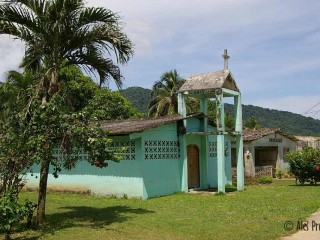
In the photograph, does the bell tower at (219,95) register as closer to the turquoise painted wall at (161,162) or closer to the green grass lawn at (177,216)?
the turquoise painted wall at (161,162)

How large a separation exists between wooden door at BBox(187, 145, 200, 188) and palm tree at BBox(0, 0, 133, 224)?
883 cm

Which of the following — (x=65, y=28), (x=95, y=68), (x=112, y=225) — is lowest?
(x=112, y=225)

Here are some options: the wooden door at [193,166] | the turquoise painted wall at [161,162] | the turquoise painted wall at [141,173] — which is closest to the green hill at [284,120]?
the wooden door at [193,166]

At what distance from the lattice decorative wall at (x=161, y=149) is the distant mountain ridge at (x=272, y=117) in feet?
143

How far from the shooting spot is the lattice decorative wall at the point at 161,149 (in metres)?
16.4

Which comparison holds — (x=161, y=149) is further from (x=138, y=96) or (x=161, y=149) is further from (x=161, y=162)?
(x=138, y=96)

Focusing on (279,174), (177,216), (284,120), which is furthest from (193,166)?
(284,120)

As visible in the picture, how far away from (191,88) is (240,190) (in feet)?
16.7

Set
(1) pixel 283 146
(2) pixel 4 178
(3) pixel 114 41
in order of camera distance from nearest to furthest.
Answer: (2) pixel 4 178 → (3) pixel 114 41 → (1) pixel 283 146

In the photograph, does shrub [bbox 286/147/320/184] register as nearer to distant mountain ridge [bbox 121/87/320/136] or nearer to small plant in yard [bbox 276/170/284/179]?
small plant in yard [bbox 276/170/284/179]

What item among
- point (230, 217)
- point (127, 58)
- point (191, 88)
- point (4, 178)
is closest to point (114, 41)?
point (127, 58)

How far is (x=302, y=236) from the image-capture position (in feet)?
27.5

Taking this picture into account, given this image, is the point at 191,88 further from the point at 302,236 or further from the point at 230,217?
the point at 302,236

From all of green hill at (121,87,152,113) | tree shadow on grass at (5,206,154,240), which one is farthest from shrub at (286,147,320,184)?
green hill at (121,87,152,113)
